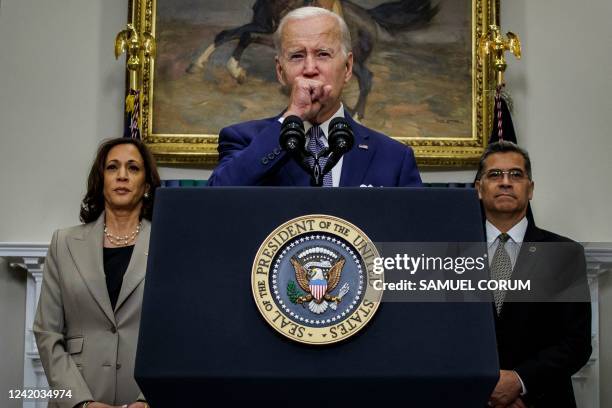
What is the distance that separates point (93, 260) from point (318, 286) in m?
2.00

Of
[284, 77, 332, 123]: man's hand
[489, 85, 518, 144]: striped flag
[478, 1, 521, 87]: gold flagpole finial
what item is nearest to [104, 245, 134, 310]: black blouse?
[284, 77, 332, 123]: man's hand

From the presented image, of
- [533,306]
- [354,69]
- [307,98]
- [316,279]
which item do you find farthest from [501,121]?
[316,279]

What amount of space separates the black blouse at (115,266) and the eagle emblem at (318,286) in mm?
1861

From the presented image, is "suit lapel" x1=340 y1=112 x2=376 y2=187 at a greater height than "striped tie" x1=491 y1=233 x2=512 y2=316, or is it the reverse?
"suit lapel" x1=340 y1=112 x2=376 y2=187

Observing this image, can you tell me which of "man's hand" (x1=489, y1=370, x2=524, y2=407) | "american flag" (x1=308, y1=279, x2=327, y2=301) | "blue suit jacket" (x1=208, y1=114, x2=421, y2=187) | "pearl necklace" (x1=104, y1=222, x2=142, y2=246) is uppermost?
"blue suit jacket" (x1=208, y1=114, x2=421, y2=187)

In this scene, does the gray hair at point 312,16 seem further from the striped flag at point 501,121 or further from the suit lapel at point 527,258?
the striped flag at point 501,121

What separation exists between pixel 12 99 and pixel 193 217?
13.6 ft

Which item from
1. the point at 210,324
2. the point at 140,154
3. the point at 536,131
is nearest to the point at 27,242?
the point at 140,154

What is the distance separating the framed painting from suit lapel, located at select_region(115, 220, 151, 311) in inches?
75.6

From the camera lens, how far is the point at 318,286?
74.6 inches

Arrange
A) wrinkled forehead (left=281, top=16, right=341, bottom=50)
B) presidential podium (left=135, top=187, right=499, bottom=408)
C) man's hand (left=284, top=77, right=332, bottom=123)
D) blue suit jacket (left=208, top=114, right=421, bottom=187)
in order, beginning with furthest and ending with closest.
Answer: wrinkled forehead (left=281, top=16, right=341, bottom=50), man's hand (left=284, top=77, right=332, bottom=123), blue suit jacket (left=208, top=114, right=421, bottom=187), presidential podium (left=135, top=187, right=499, bottom=408)

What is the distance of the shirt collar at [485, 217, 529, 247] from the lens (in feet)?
12.6

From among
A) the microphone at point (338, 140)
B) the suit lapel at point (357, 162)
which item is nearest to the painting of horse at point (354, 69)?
the suit lapel at point (357, 162)

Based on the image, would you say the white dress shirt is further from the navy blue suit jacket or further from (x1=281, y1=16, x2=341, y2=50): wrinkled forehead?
(x1=281, y1=16, x2=341, y2=50): wrinkled forehead
